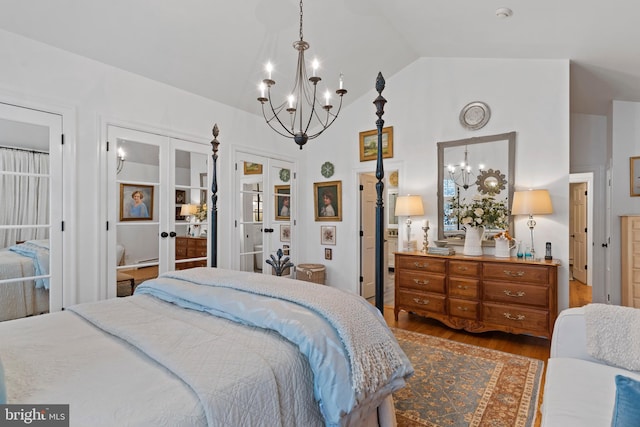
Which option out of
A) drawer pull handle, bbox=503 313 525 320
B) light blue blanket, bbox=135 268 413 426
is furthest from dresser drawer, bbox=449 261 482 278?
light blue blanket, bbox=135 268 413 426

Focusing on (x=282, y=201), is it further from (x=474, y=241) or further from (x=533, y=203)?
(x=533, y=203)

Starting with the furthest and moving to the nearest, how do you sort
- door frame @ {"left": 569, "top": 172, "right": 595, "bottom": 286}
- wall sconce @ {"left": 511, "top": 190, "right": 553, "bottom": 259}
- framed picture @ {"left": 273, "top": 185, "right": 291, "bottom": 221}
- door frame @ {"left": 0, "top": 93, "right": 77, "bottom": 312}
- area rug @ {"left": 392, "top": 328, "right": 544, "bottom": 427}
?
door frame @ {"left": 569, "top": 172, "right": 595, "bottom": 286}, framed picture @ {"left": 273, "top": 185, "right": 291, "bottom": 221}, wall sconce @ {"left": 511, "top": 190, "right": 553, "bottom": 259}, door frame @ {"left": 0, "top": 93, "right": 77, "bottom": 312}, area rug @ {"left": 392, "top": 328, "right": 544, "bottom": 427}

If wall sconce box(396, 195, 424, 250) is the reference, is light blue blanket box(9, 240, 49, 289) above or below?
below

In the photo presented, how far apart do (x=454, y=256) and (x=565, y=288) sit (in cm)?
107

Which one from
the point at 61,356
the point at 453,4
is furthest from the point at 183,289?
the point at 453,4

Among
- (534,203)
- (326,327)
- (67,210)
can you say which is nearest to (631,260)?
(534,203)

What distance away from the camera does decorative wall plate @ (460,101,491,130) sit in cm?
383

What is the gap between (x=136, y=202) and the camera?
3.35 meters

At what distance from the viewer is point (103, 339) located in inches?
57.5

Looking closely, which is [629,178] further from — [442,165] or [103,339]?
[103,339]

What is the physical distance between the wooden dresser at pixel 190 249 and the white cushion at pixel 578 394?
11.0 feet

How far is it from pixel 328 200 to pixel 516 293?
2693 mm

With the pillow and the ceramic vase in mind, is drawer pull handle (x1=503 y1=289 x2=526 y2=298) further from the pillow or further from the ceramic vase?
the pillow

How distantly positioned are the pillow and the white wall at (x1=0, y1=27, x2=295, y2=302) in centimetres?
352
